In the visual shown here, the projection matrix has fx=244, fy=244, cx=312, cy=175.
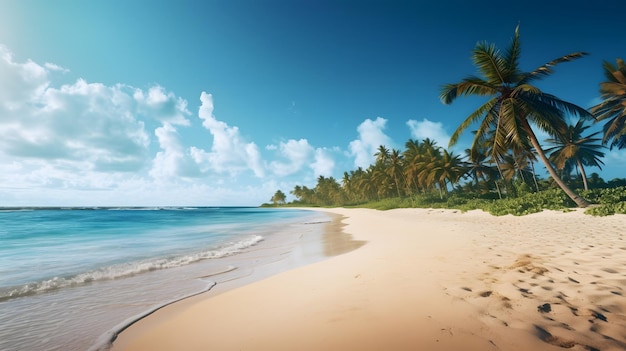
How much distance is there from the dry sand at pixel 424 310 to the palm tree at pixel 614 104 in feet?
70.4

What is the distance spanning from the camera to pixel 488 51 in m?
13.5

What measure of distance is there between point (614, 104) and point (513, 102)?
59.3 ft

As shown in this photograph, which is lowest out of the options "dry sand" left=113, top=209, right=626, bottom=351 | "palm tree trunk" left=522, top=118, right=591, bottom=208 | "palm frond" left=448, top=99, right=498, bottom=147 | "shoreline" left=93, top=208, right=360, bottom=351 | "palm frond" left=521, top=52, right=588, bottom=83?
"shoreline" left=93, top=208, right=360, bottom=351

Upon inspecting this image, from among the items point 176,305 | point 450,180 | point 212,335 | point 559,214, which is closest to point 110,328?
point 176,305

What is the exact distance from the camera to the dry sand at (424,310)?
2.40 m

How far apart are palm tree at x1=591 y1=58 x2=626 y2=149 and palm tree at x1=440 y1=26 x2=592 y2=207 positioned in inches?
383

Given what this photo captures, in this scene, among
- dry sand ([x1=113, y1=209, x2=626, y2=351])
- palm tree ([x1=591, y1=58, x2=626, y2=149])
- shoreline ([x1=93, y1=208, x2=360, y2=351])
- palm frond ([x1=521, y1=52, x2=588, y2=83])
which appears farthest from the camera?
palm tree ([x1=591, y1=58, x2=626, y2=149])

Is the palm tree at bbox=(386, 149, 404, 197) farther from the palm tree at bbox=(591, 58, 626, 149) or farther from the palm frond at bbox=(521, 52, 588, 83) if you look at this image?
the palm frond at bbox=(521, 52, 588, 83)

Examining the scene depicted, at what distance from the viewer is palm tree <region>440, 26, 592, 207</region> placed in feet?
42.6

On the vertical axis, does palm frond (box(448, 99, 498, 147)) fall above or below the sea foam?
above

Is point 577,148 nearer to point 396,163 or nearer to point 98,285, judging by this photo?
point 396,163

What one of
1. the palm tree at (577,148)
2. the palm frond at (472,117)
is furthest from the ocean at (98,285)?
the palm tree at (577,148)

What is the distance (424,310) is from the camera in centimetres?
307

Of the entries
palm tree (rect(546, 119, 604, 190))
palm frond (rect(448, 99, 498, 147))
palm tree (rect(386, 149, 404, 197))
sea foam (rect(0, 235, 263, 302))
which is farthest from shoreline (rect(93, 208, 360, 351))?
palm tree (rect(386, 149, 404, 197))
